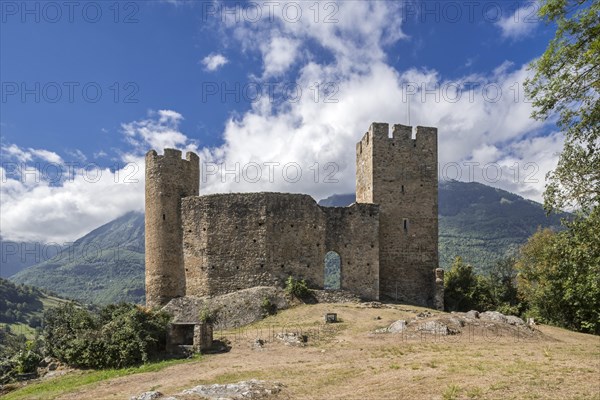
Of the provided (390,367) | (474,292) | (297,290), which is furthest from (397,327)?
(474,292)

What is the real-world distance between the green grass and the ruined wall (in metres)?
9.68

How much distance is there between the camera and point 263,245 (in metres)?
29.0

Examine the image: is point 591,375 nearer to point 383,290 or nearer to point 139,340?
point 139,340

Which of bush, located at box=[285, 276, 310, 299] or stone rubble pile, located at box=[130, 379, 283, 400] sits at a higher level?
bush, located at box=[285, 276, 310, 299]

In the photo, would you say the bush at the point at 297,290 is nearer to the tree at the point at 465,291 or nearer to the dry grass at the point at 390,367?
the dry grass at the point at 390,367

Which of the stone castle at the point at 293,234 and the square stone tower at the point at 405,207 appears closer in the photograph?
the stone castle at the point at 293,234

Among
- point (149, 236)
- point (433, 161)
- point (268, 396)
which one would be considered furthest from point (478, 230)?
point (268, 396)

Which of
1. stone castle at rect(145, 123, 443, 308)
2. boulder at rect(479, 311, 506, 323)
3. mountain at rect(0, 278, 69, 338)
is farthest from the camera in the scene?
mountain at rect(0, 278, 69, 338)

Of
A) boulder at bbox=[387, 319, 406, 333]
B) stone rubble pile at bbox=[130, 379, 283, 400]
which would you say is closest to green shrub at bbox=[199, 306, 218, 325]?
boulder at bbox=[387, 319, 406, 333]

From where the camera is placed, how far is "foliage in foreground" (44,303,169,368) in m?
19.6

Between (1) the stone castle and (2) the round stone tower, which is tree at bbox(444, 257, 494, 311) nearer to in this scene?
(1) the stone castle

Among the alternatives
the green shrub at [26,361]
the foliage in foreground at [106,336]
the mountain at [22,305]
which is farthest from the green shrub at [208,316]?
the mountain at [22,305]

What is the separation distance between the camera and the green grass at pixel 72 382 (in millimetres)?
16469

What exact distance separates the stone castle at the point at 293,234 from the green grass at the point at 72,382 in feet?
33.4
